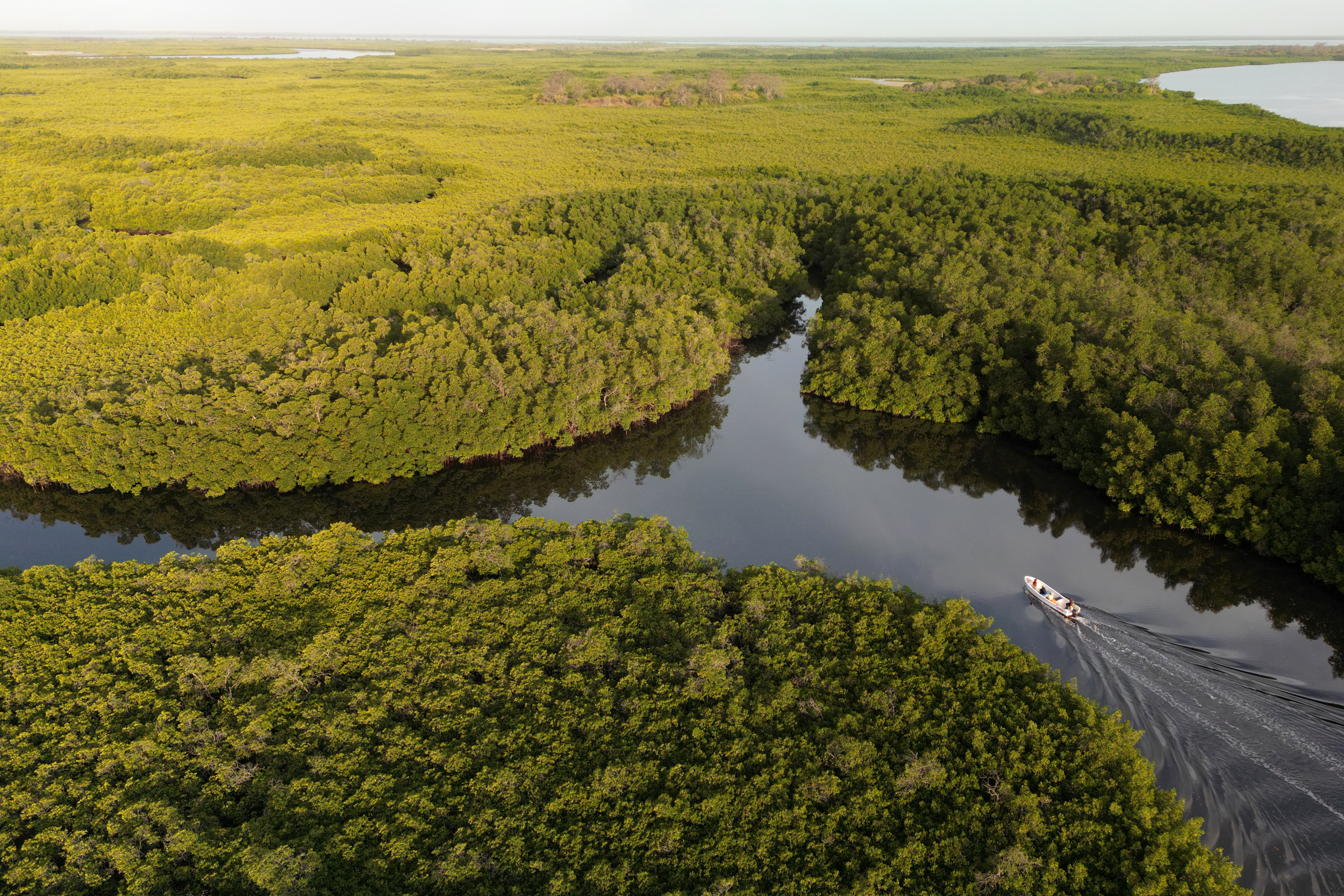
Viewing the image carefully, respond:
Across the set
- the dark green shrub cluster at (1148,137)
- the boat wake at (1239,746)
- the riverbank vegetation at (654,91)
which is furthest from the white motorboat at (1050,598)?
the riverbank vegetation at (654,91)

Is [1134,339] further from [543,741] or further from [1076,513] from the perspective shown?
[543,741]

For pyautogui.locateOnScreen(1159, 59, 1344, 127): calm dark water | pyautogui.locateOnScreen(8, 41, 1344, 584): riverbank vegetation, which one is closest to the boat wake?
pyautogui.locateOnScreen(8, 41, 1344, 584): riverbank vegetation

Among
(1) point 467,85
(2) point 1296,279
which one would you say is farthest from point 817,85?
(2) point 1296,279

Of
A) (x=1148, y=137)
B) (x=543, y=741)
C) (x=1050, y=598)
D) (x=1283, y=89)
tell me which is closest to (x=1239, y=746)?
(x=1050, y=598)

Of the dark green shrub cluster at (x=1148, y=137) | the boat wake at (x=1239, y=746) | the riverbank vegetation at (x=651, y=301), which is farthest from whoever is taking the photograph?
the dark green shrub cluster at (x=1148, y=137)

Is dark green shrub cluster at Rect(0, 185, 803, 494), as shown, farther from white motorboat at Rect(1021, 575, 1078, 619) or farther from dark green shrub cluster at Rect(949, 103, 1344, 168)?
dark green shrub cluster at Rect(949, 103, 1344, 168)

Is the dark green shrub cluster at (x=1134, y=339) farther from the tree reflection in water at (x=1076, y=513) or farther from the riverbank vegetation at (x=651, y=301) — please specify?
the tree reflection in water at (x=1076, y=513)

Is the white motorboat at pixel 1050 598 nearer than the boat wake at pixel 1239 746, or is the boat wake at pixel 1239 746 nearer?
the boat wake at pixel 1239 746

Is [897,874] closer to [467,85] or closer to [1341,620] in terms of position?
[1341,620]
